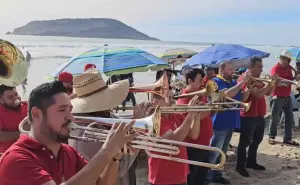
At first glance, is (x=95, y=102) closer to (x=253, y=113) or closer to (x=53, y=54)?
(x=253, y=113)

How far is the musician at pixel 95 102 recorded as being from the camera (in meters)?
2.86

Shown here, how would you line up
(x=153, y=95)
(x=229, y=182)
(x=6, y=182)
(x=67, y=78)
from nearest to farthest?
1. (x=6, y=182)
2. (x=153, y=95)
3. (x=67, y=78)
4. (x=229, y=182)

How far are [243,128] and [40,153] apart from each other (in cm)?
438

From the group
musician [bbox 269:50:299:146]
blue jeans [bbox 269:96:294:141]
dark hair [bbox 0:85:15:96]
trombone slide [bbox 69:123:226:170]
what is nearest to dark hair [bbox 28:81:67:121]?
trombone slide [bbox 69:123:226:170]

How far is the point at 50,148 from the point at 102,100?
891mm

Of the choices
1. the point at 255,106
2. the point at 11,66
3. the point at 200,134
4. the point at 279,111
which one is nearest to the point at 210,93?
the point at 200,134

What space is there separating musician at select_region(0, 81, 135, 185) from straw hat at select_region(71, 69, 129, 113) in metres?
0.71

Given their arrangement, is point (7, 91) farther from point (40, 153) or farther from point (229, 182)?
point (229, 182)

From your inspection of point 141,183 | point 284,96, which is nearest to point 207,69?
point 284,96

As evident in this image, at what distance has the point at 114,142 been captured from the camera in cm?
209

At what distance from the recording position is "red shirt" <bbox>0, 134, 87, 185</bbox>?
6.12ft

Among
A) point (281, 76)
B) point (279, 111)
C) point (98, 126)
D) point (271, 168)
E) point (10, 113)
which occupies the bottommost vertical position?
point (271, 168)

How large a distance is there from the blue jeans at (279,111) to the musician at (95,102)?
5200mm

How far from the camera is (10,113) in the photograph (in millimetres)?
4332
